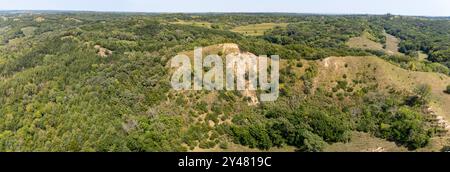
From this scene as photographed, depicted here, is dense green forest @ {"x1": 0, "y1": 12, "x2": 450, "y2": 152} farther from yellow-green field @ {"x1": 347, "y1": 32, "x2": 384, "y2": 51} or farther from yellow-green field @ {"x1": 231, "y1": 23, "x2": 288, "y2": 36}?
yellow-green field @ {"x1": 231, "y1": 23, "x2": 288, "y2": 36}

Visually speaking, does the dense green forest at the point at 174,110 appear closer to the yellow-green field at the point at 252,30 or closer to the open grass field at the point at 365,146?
the open grass field at the point at 365,146

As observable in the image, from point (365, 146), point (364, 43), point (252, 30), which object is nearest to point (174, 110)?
point (365, 146)

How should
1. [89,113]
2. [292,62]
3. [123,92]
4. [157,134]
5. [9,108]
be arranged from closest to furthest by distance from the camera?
[157,134] < [89,113] < [123,92] < [9,108] < [292,62]

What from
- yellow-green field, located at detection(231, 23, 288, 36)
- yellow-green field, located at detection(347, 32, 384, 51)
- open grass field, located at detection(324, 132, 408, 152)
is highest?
yellow-green field, located at detection(231, 23, 288, 36)

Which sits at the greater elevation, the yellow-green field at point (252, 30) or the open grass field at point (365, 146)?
the yellow-green field at point (252, 30)

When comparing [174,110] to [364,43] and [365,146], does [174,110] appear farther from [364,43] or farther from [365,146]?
[364,43]

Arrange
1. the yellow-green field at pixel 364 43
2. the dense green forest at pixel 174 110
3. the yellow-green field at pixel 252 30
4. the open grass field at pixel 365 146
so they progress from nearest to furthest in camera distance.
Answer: the dense green forest at pixel 174 110, the open grass field at pixel 365 146, the yellow-green field at pixel 364 43, the yellow-green field at pixel 252 30

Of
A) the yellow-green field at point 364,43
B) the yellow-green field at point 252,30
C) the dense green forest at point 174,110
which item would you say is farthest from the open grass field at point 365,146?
the yellow-green field at point 252,30

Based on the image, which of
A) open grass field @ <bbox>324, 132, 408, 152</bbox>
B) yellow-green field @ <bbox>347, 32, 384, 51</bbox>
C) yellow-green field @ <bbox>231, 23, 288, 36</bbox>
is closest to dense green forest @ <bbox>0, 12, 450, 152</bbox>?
open grass field @ <bbox>324, 132, 408, 152</bbox>

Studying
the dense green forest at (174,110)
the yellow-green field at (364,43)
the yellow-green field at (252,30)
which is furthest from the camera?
the yellow-green field at (252,30)
